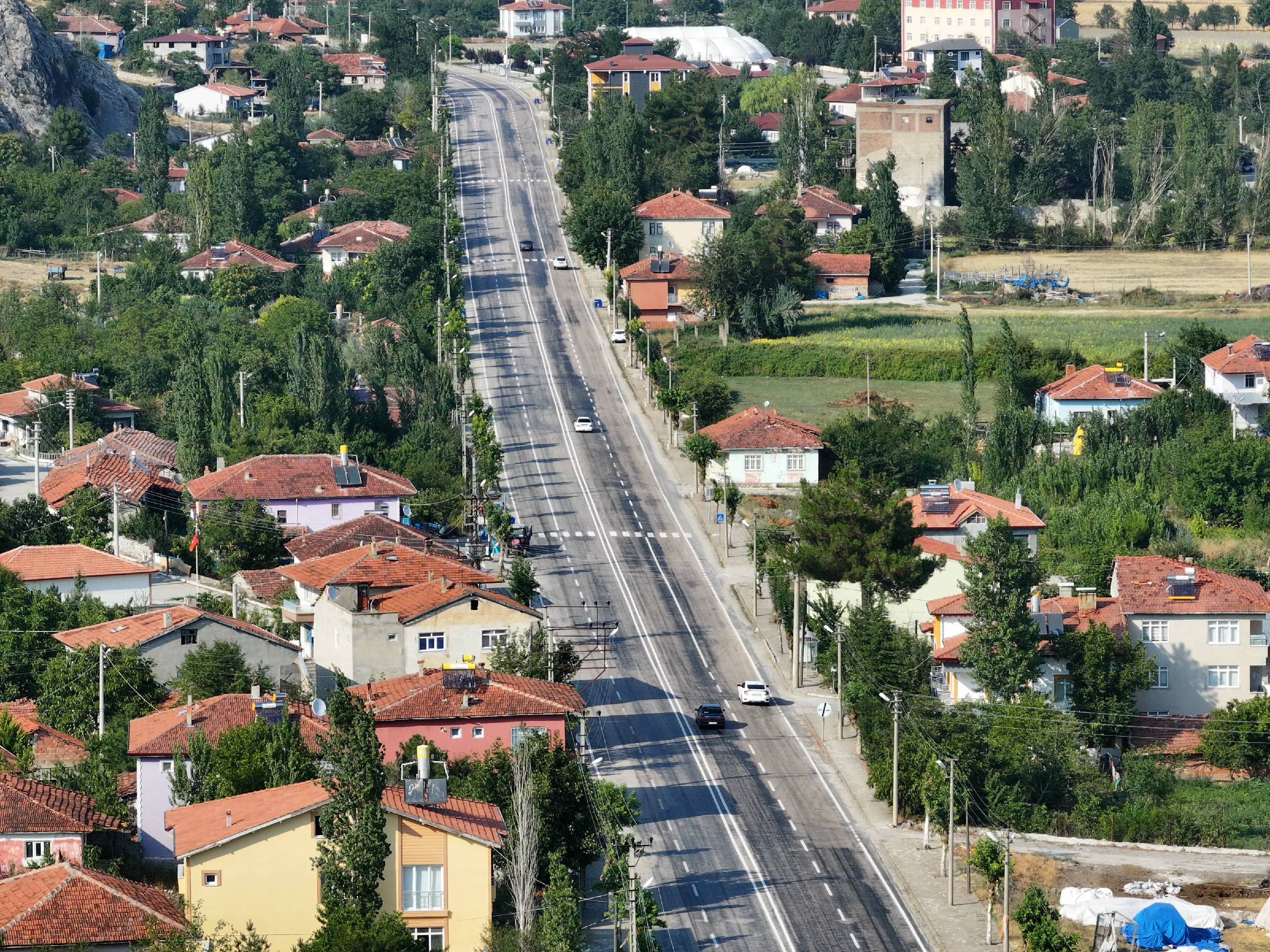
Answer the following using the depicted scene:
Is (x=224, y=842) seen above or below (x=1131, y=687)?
above

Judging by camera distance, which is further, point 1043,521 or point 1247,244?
point 1247,244

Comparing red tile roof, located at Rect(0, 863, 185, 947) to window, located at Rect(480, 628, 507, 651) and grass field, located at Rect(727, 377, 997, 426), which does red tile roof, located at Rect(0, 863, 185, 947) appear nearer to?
window, located at Rect(480, 628, 507, 651)

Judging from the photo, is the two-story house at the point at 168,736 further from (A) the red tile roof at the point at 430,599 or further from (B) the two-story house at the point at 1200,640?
(B) the two-story house at the point at 1200,640

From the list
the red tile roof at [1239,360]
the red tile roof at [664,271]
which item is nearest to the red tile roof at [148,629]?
the red tile roof at [1239,360]

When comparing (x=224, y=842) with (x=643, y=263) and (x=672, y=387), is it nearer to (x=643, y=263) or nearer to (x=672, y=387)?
(x=672, y=387)

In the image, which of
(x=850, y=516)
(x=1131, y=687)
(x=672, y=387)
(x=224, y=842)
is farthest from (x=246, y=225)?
(x=224, y=842)

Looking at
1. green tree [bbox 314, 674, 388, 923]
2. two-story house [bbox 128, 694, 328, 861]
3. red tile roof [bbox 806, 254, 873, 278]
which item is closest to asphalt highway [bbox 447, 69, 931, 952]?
green tree [bbox 314, 674, 388, 923]
